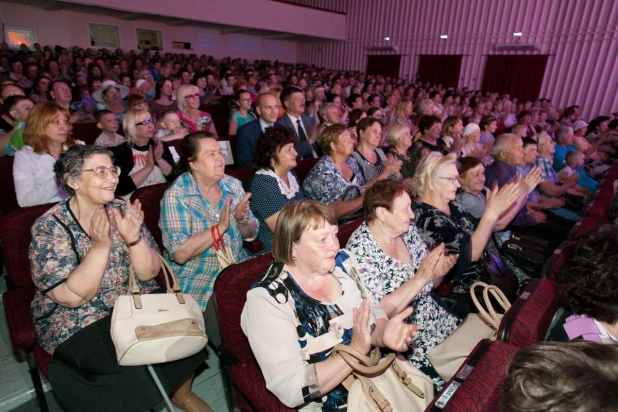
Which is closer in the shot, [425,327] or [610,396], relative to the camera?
[610,396]

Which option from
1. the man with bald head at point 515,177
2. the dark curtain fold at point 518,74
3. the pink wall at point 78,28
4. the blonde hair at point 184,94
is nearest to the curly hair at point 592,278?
the man with bald head at point 515,177

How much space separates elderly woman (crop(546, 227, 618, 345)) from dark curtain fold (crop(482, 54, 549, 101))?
1279 cm

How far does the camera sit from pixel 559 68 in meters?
11.4

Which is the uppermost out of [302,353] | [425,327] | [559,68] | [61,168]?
[559,68]

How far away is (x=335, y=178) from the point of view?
298 centimetres

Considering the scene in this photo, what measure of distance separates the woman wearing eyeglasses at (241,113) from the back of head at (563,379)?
4406mm

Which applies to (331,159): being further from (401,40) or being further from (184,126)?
(401,40)

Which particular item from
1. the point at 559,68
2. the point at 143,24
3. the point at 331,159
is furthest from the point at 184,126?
the point at 143,24

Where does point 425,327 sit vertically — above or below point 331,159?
below

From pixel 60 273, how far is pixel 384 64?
16.0 meters

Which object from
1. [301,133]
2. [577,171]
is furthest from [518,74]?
[301,133]

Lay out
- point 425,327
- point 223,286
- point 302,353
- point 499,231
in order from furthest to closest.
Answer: point 499,231
point 425,327
point 223,286
point 302,353

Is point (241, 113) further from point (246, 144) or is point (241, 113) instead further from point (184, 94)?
point (246, 144)

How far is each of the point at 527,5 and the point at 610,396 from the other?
14.2 meters
